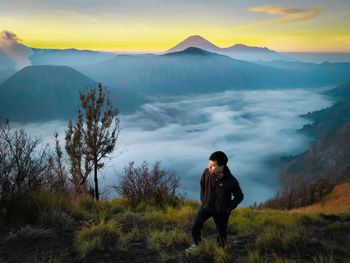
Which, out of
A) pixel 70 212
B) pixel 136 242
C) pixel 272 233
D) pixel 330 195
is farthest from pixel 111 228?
pixel 330 195

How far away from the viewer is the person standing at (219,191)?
12.4 ft

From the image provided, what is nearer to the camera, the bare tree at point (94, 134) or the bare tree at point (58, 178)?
the bare tree at point (58, 178)

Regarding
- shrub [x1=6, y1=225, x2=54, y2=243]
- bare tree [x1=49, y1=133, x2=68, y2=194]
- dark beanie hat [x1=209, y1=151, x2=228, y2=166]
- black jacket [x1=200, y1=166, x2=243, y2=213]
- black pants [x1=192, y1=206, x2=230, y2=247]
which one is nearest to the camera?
dark beanie hat [x1=209, y1=151, x2=228, y2=166]

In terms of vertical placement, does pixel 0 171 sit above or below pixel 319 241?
above

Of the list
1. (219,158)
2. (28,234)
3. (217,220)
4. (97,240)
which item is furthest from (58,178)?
(219,158)

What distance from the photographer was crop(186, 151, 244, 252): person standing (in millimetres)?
3791

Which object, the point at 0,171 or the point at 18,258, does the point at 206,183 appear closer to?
the point at 18,258

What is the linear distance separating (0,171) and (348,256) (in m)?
6.53

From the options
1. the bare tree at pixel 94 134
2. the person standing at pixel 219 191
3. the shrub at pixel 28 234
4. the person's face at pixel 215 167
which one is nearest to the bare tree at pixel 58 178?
the shrub at pixel 28 234

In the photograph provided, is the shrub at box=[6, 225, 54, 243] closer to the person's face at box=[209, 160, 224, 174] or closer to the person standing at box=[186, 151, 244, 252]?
the person standing at box=[186, 151, 244, 252]

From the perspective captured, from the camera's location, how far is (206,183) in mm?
4035

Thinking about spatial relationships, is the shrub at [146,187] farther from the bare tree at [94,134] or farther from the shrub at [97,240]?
the bare tree at [94,134]

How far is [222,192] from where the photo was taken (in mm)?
3848

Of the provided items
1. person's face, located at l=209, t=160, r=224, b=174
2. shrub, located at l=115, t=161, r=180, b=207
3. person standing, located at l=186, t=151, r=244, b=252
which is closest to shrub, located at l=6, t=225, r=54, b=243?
person standing, located at l=186, t=151, r=244, b=252
